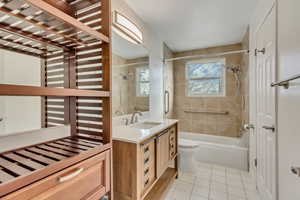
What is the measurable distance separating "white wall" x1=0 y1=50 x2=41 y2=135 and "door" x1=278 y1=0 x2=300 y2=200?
1.67m

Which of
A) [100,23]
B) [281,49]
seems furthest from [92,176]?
[281,49]

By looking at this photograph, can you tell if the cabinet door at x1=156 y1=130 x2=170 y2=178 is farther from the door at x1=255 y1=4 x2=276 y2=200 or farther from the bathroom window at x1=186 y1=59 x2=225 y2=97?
the bathroom window at x1=186 y1=59 x2=225 y2=97

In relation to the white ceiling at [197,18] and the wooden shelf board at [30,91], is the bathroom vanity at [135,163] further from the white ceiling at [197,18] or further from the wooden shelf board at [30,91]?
the white ceiling at [197,18]

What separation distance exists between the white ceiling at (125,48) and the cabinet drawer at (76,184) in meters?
1.39

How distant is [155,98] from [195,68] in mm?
1642

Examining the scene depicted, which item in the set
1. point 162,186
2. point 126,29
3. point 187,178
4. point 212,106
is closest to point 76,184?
point 162,186

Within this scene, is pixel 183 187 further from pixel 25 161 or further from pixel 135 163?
pixel 25 161

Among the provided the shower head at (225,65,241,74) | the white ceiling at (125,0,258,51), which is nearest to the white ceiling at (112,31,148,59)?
the white ceiling at (125,0,258,51)

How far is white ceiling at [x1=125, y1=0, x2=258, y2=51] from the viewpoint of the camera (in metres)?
1.93

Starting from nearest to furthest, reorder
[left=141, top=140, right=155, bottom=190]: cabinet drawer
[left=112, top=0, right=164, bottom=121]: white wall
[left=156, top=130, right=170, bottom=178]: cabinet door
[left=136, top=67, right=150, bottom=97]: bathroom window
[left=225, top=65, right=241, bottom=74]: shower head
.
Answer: [left=141, top=140, right=155, bottom=190]: cabinet drawer < [left=156, top=130, right=170, bottom=178]: cabinet door < [left=136, top=67, right=150, bottom=97]: bathroom window < [left=112, top=0, right=164, bottom=121]: white wall < [left=225, top=65, right=241, bottom=74]: shower head

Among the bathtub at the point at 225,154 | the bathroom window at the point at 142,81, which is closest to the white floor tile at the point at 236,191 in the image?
the bathtub at the point at 225,154

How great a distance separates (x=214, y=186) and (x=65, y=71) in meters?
2.29

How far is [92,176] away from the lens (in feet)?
2.52

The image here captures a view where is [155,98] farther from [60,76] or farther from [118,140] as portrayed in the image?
[60,76]
